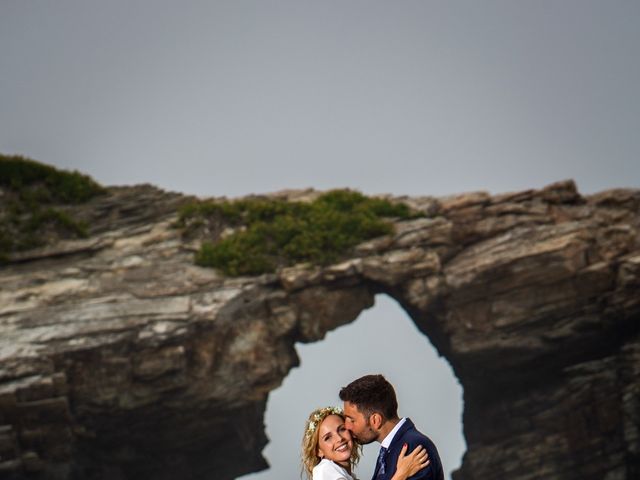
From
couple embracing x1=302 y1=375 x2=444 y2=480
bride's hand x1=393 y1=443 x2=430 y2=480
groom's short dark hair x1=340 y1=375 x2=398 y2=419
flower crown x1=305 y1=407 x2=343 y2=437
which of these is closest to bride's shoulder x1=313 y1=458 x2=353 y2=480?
couple embracing x1=302 y1=375 x2=444 y2=480

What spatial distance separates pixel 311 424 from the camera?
7586mm

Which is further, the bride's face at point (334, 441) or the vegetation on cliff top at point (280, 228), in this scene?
the vegetation on cliff top at point (280, 228)

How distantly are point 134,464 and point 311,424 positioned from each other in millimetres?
25215

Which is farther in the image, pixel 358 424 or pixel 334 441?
pixel 334 441

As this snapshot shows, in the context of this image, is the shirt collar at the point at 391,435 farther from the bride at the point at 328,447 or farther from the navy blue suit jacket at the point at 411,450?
the bride at the point at 328,447

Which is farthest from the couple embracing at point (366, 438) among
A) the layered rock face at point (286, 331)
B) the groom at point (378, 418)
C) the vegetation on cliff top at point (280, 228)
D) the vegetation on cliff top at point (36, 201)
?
the vegetation on cliff top at point (36, 201)

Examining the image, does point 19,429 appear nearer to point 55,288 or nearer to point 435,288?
point 55,288

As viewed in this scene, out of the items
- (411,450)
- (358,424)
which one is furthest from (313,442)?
(411,450)

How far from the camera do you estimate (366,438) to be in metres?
6.98

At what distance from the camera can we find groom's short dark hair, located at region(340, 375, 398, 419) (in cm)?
690

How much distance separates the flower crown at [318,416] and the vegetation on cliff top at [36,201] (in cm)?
2464

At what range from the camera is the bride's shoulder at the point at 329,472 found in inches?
274

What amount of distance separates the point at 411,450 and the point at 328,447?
1086mm

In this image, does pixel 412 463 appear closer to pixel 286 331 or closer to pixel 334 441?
pixel 334 441
